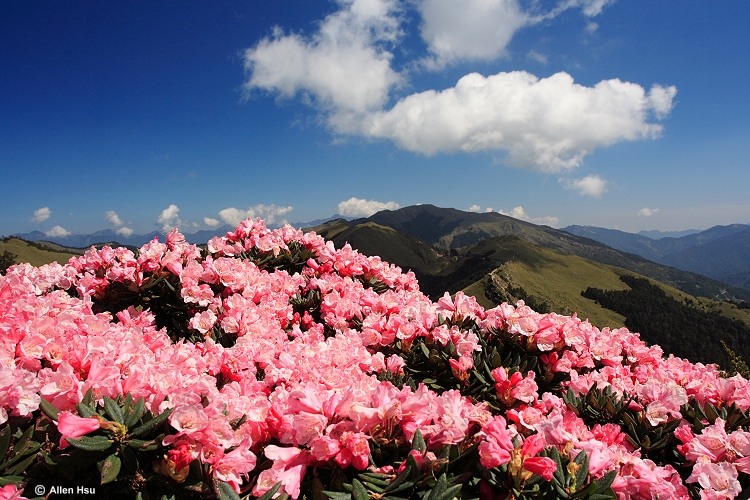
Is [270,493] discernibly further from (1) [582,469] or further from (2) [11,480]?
(1) [582,469]

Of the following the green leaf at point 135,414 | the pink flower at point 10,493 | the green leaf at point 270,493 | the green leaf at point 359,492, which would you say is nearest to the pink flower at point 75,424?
the green leaf at point 135,414

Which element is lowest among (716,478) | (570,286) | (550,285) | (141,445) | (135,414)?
(570,286)

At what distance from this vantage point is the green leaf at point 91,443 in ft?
6.33

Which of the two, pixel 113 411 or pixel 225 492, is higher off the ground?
pixel 113 411

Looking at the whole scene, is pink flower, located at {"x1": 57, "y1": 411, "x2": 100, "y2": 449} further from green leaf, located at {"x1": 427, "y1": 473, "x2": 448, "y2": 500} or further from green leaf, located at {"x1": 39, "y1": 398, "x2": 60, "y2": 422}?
green leaf, located at {"x1": 427, "y1": 473, "x2": 448, "y2": 500}

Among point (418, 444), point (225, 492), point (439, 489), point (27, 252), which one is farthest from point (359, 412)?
point (27, 252)

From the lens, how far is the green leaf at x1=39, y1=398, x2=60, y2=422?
7.03 ft

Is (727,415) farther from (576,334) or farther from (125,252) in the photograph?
(125,252)

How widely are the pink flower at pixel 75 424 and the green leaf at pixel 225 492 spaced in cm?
72

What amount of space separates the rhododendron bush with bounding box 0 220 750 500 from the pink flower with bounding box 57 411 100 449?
0.01m

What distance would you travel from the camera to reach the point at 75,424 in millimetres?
2016

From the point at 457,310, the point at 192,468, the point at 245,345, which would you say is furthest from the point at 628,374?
the point at 192,468

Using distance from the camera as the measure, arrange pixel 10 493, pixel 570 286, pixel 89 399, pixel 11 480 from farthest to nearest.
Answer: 1. pixel 570 286
2. pixel 89 399
3. pixel 11 480
4. pixel 10 493

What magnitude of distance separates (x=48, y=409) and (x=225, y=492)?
113 centimetres
